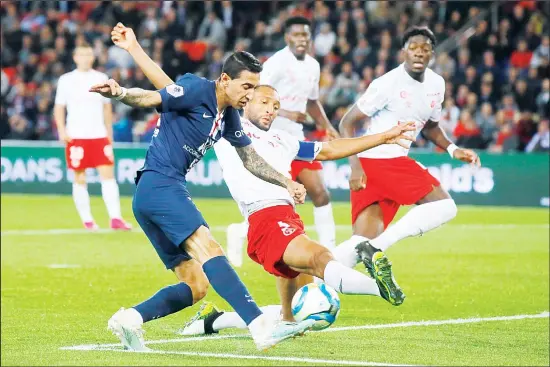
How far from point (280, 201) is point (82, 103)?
9.61m

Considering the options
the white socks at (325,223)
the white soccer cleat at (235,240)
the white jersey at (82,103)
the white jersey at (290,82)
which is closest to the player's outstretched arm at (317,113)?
the white jersey at (290,82)

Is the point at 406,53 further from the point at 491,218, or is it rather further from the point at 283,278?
the point at 491,218

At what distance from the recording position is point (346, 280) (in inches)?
322

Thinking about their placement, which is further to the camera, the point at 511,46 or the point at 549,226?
A: the point at 511,46

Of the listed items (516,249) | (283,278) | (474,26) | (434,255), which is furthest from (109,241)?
(474,26)

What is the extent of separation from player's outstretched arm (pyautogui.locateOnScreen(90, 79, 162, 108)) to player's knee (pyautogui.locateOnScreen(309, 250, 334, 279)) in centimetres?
156

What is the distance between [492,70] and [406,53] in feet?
49.2

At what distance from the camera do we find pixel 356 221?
11164 millimetres

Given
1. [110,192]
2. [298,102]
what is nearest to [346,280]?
[298,102]

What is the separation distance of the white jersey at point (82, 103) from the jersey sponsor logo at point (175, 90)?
33.5 feet

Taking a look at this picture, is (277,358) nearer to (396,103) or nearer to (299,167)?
(396,103)

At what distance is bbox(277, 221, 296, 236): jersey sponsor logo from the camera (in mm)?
8555

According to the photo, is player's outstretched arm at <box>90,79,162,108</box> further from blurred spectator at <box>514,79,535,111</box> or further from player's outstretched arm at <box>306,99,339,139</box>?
blurred spectator at <box>514,79,535,111</box>

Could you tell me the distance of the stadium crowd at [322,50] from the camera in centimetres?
2488
